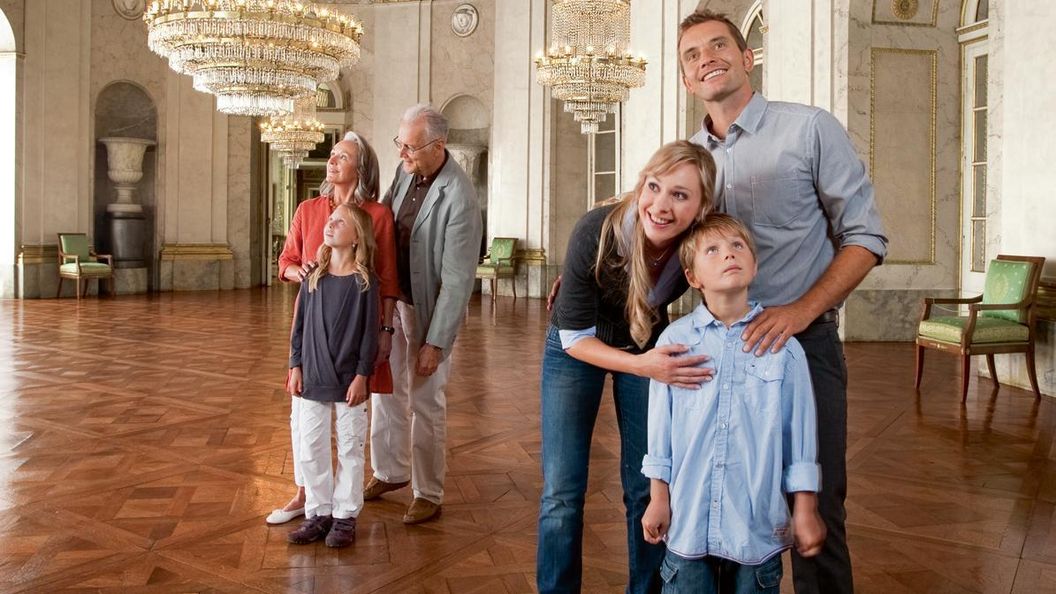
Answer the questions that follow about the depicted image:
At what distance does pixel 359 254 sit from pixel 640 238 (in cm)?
156

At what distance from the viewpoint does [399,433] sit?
385 cm

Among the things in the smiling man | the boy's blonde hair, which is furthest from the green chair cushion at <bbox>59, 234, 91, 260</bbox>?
the boy's blonde hair

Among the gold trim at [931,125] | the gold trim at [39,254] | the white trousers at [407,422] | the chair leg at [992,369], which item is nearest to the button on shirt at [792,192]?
the white trousers at [407,422]

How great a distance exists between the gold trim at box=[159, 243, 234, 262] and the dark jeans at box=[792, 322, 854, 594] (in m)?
16.2

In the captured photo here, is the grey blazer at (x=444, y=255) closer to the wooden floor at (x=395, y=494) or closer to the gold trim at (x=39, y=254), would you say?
the wooden floor at (x=395, y=494)

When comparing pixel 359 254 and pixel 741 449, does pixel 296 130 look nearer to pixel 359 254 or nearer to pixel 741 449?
pixel 359 254

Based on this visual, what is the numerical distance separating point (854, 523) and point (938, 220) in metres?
6.96

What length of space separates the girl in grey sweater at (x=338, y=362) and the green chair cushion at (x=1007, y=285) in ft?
17.3

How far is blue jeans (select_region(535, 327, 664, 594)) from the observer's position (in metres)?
2.32

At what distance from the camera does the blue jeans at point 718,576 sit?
1.88 meters

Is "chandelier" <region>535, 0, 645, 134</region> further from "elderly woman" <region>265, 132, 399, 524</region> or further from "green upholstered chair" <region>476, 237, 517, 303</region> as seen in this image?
"elderly woman" <region>265, 132, 399, 524</region>

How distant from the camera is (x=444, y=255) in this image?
3.57 m

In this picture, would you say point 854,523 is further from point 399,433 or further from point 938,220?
point 938,220

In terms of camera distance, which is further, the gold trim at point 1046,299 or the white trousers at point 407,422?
the gold trim at point 1046,299
